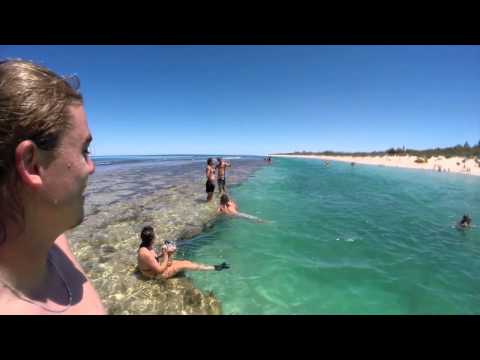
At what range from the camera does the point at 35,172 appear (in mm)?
883

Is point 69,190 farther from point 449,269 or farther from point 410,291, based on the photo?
point 449,269

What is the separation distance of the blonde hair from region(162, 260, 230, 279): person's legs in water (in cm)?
522

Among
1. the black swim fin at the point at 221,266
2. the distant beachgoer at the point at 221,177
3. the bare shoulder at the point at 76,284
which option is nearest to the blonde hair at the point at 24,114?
the bare shoulder at the point at 76,284

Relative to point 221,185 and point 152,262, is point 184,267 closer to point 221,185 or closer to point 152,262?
point 152,262

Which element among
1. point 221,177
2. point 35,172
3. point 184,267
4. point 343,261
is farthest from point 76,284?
point 221,177

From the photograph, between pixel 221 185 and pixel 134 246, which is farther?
pixel 221 185

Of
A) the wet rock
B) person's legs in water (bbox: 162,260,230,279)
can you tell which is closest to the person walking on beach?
the wet rock

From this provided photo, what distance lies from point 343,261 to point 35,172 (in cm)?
747

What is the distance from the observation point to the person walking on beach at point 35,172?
0.83 meters

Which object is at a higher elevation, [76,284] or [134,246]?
[76,284]
